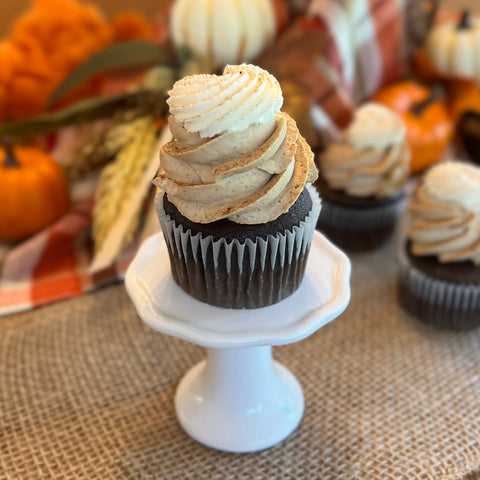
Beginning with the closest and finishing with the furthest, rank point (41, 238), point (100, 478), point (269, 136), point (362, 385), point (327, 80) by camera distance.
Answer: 1. point (269, 136)
2. point (100, 478)
3. point (362, 385)
4. point (41, 238)
5. point (327, 80)

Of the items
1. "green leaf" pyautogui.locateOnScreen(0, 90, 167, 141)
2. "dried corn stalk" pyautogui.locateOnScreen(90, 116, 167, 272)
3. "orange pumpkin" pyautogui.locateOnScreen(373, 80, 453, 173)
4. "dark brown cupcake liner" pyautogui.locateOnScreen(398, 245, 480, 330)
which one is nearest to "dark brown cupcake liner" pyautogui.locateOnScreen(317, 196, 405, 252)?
"dark brown cupcake liner" pyautogui.locateOnScreen(398, 245, 480, 330)

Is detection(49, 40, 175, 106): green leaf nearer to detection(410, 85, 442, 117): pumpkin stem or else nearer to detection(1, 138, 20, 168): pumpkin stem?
detection(1, 138, 20, 168): pumpkin stem

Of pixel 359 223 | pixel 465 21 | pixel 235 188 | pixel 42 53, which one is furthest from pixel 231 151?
pixel 465 21

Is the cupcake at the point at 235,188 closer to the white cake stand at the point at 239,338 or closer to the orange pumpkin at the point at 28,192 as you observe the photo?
the white cake stand at the point at 239,338

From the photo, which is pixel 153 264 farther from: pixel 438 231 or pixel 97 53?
pixel 97 53

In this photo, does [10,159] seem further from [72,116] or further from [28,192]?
[72,116]

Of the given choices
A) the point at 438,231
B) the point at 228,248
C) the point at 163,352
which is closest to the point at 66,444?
the point at 163,352

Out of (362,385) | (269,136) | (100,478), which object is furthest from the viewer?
(362,385)

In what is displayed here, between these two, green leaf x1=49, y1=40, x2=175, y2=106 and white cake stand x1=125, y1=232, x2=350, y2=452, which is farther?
green leaf x1=49, y1=40, x2=175, y2=106
